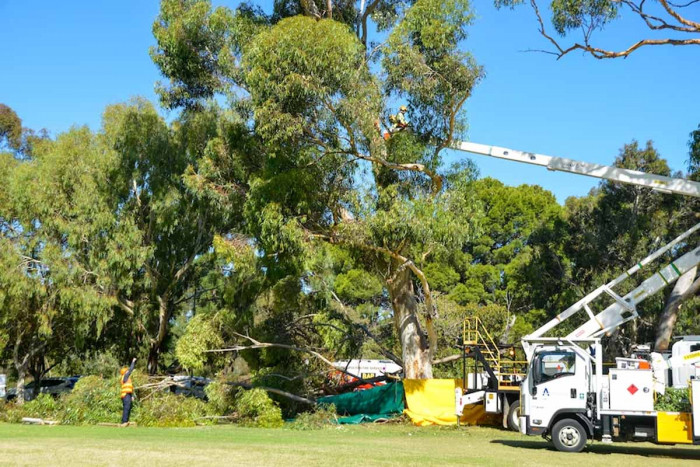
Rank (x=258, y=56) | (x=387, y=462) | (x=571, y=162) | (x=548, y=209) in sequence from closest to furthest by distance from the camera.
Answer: (x=387, y=462)
(x=571, y=162)
(x=258, y=56)
(x=548, y=209)

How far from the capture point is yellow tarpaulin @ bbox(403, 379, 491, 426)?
76.7 ft

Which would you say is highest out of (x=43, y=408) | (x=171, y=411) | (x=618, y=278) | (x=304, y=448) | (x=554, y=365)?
(x=618, y=278)

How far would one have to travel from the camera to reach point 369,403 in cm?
2522

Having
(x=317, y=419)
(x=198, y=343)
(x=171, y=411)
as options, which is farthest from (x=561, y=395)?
(x=198, y=343)

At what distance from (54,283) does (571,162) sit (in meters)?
21.4

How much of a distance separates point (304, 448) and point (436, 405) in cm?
899

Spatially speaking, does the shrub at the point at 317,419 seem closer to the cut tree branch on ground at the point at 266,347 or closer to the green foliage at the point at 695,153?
the cut tree branch on ground at the point at 266,347

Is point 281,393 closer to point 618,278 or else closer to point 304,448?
point 304,448

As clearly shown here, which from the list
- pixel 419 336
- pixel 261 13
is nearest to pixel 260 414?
pixel 419 336

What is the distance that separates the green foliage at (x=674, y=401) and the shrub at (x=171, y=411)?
14.7 meters

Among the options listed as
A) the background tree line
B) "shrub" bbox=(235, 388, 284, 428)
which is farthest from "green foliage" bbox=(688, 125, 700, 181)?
"shrub" bbox=(235, 388, 284, 428)

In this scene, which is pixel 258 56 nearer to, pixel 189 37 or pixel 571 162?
pixel 189 37

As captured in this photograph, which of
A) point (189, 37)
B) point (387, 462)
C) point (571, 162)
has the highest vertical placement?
point (189, 37)

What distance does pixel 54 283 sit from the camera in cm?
3098
